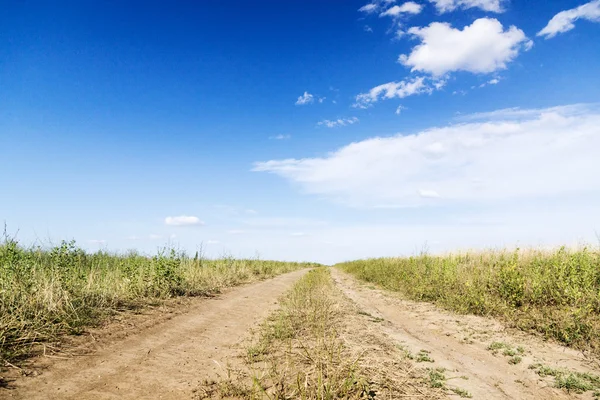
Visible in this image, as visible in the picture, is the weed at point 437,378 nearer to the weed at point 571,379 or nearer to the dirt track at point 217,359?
the dirt track at point 217,359

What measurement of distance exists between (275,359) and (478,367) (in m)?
3.75

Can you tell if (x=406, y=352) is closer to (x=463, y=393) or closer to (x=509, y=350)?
(x=463, y=393)

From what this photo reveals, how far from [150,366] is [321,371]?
309cm

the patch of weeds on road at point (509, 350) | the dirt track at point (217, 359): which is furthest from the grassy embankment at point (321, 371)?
the patch of weeds on road at point (509, 350)

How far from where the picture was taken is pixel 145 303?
952cm

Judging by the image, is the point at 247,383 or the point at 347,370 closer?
the point at 347,370

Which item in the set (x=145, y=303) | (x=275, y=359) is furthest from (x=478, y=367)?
(x=145, y=303)

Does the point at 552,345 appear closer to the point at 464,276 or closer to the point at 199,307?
the point at 464,276

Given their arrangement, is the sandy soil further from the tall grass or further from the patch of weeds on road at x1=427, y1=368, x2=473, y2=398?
the tall grass

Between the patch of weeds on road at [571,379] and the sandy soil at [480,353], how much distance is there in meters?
0.13

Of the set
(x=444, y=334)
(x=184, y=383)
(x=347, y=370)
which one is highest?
(x=347, y=370)

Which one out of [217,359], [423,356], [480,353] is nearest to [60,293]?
[217,359]

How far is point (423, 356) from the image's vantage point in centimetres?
→ 585

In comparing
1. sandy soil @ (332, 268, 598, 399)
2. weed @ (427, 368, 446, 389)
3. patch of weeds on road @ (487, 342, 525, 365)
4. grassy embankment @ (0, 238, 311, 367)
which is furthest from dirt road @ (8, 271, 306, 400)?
patch of weeds on road @ (487, 342, 525, 365)
